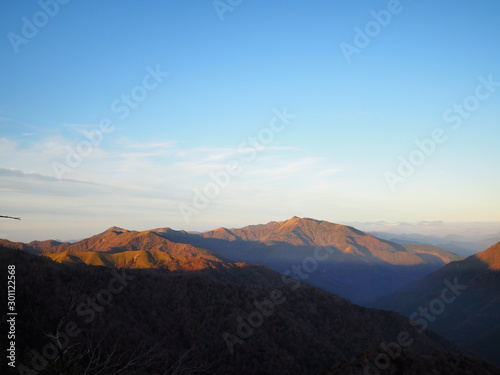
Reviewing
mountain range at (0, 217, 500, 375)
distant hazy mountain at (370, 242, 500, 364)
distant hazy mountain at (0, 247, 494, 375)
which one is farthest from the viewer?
distant hazy mountain at (370, 242, 500, 364)

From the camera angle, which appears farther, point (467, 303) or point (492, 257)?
point (492, 257)

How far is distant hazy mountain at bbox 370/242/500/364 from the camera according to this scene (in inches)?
3880

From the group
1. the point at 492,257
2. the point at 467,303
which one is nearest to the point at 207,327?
the point at 467,303

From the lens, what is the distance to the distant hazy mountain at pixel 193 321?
32.1m

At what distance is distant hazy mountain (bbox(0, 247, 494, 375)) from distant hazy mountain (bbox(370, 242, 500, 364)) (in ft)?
128

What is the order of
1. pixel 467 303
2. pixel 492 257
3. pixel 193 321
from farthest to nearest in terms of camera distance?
1. pixel 492 257
2. pixel 467 303
3. pixel 193 321

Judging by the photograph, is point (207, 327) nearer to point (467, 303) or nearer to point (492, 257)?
point (467, 303)

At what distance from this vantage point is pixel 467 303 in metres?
130

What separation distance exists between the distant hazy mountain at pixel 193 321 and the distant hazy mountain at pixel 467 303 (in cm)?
3889

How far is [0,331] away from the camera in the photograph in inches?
853

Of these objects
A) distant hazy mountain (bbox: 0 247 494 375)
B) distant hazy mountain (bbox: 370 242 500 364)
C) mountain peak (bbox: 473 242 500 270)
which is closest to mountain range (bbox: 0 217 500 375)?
distant hazy mountain (bbox: 0 247 494 375)

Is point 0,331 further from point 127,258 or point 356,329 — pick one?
point 127,258

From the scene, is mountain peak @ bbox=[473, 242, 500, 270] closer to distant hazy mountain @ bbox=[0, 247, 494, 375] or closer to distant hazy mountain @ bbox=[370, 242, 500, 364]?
distant hazy mountain @ bbox=[370, 242, 500, 364]

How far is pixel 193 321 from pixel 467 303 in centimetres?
13133
